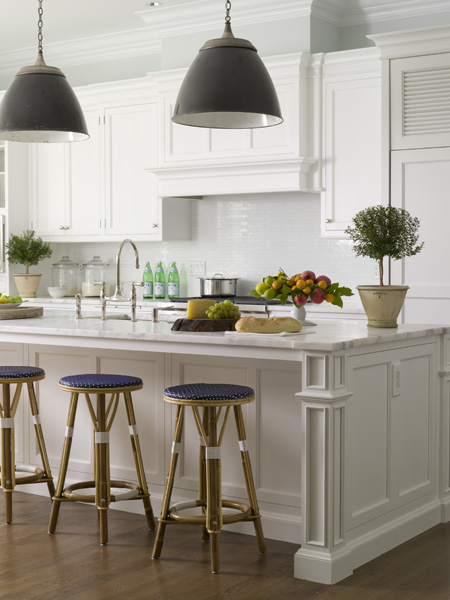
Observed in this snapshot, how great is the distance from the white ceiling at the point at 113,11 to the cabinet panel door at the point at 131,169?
64 centimetres

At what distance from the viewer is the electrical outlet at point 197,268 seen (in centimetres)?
701

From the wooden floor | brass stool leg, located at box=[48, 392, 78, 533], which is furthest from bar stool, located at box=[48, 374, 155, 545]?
the wooden floor

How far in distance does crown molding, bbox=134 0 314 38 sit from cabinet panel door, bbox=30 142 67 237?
1330 millimetres

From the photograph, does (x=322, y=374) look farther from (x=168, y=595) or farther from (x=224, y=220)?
(x=224, y=220)

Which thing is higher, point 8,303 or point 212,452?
point 8,303

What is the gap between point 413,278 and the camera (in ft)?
17.6

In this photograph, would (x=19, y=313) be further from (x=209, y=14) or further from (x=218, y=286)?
(x=209, y=14)

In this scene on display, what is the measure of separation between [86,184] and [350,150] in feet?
7.51

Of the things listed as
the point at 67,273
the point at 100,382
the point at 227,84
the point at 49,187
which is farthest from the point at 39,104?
the point at 67,273

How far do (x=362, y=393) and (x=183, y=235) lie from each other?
142 inches

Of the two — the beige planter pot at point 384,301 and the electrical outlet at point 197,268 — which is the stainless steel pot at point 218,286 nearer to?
the electrical outlet at point 197,268

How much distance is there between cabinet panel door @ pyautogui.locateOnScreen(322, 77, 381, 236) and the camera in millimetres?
5781

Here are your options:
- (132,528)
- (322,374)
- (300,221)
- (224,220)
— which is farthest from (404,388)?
(224,220)

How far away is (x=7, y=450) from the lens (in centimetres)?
418
